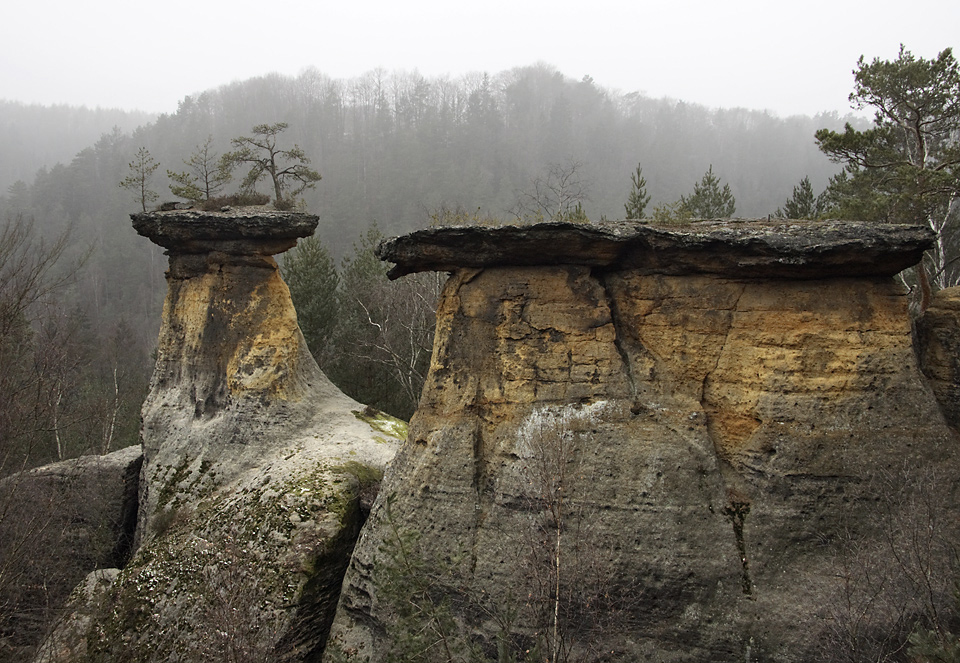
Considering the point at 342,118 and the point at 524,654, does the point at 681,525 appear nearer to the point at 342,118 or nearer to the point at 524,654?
the point at 524,654

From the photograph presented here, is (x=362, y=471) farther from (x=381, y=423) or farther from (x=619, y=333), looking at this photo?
(x=619, y=333)

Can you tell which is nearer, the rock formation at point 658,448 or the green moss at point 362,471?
the rock formation at point 658,448

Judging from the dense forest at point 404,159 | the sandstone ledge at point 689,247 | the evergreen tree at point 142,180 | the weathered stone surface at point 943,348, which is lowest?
the weathered stone surface at point 943,348

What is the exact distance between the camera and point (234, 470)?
35.5ft

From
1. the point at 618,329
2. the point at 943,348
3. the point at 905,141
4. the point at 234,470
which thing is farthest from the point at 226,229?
the point at 905,141

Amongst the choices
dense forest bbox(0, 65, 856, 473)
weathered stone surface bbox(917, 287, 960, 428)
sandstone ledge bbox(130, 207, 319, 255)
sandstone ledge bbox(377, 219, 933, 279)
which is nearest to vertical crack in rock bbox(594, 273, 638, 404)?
sandstone ledge bbox(377, 219, 933, 279)

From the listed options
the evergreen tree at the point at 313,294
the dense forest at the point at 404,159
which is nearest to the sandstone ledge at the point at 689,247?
the evergreen tree at the point at 313,294

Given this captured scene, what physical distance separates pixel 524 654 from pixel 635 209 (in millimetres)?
16067

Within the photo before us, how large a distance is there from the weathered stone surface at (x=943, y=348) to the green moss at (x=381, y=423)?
9.47 metres

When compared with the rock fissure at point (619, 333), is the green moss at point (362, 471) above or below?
below

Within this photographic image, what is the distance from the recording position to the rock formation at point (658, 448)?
630 centimetres

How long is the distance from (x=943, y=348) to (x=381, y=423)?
33.9ft

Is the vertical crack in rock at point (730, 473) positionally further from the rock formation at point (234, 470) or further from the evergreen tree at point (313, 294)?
the evergreen tree at point (313, 294)

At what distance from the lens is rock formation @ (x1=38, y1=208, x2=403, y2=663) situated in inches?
316
